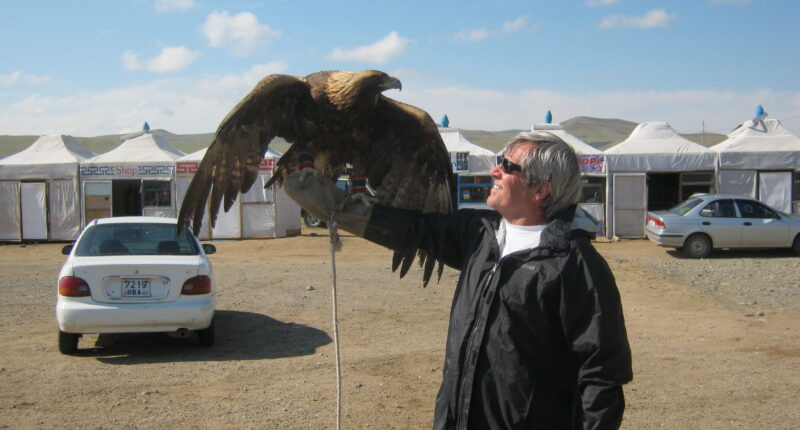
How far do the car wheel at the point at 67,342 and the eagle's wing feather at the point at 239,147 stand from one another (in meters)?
3.80

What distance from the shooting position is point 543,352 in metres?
1.86

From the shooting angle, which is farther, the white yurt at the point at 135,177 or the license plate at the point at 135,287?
the white yurt at the point at 135,177

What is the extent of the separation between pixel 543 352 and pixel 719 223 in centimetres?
1485

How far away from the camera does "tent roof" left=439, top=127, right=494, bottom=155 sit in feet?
68.0

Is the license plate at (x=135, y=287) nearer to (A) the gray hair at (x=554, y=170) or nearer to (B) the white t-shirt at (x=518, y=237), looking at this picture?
(B) the white t-shirt at (x=518, y=237)

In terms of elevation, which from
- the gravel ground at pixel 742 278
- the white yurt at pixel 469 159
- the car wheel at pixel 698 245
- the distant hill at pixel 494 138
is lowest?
the gravel ground at pixel 742 278

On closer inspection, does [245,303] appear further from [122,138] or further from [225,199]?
[122,138]

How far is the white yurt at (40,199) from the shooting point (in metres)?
19.8

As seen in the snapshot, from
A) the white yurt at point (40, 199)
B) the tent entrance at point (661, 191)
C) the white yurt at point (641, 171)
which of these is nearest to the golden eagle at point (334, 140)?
the white yurt at point (641, 171)

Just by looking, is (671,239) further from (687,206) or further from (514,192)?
(514,192)

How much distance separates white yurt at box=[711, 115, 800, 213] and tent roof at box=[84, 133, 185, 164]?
1692cm

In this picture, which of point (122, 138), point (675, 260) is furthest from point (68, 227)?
point (675, 260)

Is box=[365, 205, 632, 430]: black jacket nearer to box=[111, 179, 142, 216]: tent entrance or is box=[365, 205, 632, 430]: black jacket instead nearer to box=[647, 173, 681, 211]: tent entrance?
box=[111, 179, 142, 216]: tent entrance

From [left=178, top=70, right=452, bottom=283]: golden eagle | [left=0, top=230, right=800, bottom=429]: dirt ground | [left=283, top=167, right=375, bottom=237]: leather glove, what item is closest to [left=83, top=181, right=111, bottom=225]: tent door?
[left=0, top=230, right=800, bottom=429]: dirt ground
